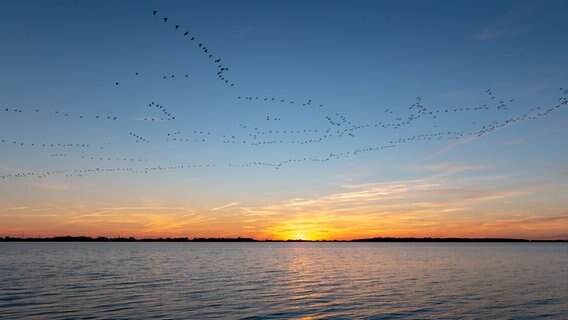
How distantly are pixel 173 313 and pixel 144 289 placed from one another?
1586 cm

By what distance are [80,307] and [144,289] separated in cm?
1267

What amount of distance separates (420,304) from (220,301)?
17637 millimetres

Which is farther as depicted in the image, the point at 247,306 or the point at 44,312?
the point at 247,306

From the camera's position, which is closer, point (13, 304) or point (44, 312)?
point (44, 312)

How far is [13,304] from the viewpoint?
130ft

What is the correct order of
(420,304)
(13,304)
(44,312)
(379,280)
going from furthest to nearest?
(379,280) → (420,304) → (13,304) → (44,312)

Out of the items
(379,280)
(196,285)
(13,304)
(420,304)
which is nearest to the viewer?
(13,304)

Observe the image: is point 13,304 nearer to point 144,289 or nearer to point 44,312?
point 44,312

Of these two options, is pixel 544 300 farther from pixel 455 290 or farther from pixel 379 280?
pixel 379 280

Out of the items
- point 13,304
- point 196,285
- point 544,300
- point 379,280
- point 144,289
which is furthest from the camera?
point 379,280

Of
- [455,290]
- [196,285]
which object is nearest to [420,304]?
[455,290]

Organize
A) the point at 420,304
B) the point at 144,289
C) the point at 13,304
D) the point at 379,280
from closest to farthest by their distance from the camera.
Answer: the point at 13,304, the point at 420,304, the point at 144,289, the point at 379,280

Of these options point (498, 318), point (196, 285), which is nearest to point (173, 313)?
point (196, 285)

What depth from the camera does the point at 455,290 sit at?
5278cm
